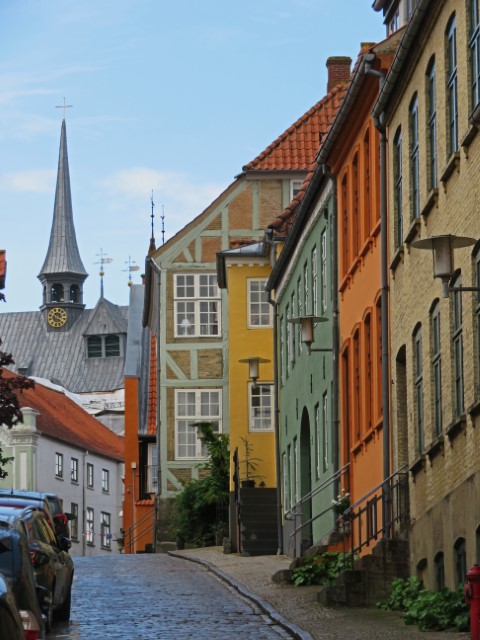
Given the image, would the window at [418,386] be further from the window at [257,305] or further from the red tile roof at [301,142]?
the red tile roof at [301,142]

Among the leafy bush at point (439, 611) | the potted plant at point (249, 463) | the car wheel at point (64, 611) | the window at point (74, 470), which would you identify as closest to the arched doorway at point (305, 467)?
the potted plant at point (249, 463)

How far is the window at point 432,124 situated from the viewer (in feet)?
72.6

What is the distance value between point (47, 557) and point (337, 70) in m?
36.9

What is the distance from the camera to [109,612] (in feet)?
74.1

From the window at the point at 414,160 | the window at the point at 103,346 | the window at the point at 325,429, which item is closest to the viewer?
the window at the point at 414,160

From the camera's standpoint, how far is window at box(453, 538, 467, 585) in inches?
776

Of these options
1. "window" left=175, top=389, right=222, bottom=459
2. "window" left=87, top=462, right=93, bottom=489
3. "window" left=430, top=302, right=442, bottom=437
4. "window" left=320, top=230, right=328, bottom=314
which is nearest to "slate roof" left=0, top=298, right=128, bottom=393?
"window" left=87, top=462, right=93, bottom=489

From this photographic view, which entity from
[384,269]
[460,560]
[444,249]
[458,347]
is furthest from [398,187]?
[444,249]

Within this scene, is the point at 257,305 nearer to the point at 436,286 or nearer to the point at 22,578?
the point at 436,286

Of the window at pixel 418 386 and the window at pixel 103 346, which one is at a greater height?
the window at pixel 103 346

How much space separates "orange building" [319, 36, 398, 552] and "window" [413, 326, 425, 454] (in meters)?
1.87

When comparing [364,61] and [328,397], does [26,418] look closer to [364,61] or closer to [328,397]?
[328,397]

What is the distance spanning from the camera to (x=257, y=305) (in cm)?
4959

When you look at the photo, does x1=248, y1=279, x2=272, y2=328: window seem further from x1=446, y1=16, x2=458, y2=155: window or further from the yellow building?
x1=446, y1=16, x2=458, y2=155: window
